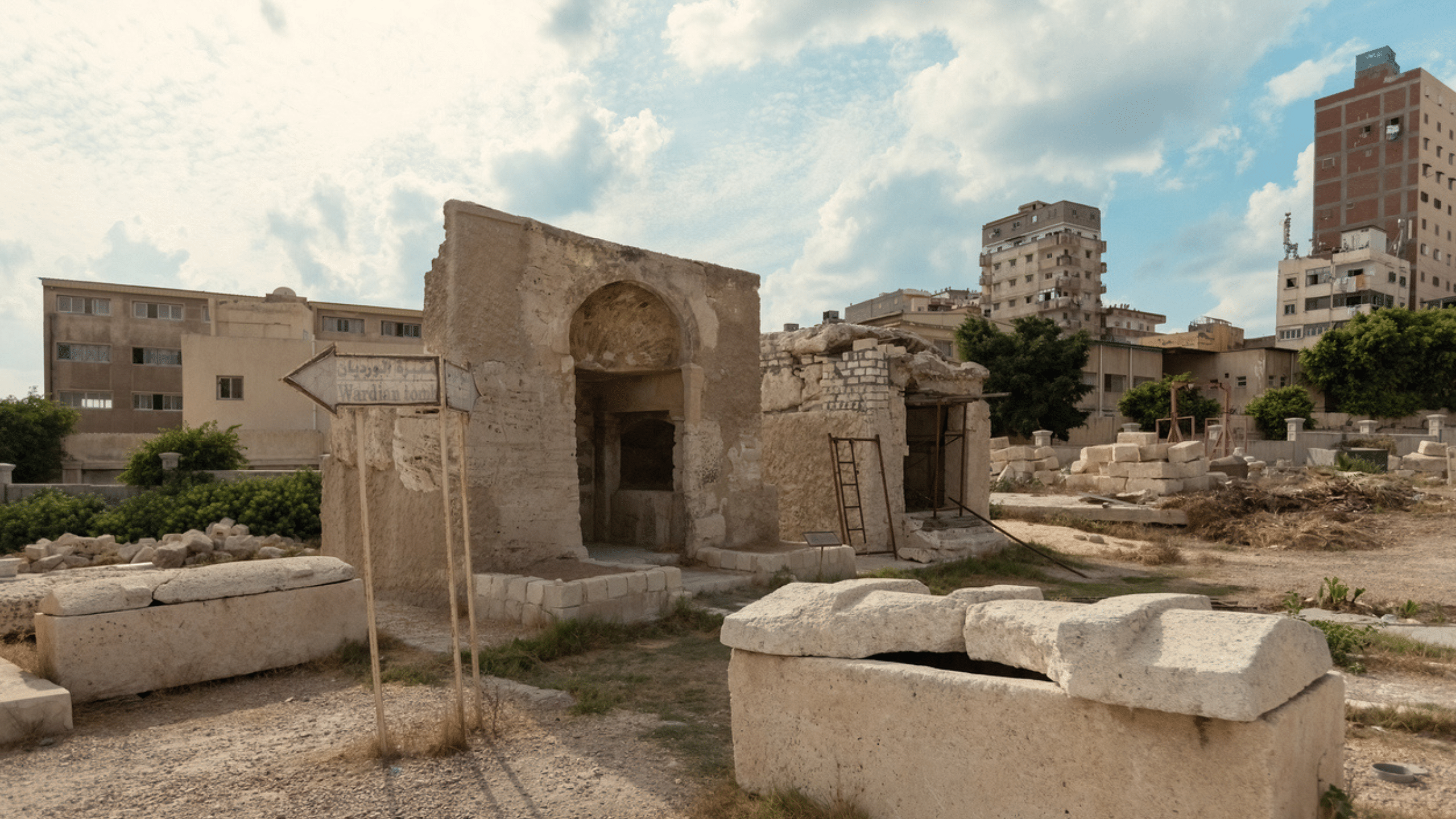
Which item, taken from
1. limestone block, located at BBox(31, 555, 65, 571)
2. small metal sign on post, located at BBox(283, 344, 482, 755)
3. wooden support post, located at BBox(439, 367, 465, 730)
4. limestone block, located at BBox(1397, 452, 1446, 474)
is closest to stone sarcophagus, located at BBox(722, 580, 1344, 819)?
wooden support post, located at BBox(439, 367, 465, 730)

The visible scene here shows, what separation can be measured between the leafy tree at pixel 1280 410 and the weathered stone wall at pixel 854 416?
29374 mm

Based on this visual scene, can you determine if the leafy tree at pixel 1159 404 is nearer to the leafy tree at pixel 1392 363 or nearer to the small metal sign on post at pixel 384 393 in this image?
the leafy tree at pixel 1392 363

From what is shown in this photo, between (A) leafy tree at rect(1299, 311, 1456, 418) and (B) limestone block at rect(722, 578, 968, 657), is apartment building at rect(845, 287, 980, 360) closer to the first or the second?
(A) leafy tree at rect(1299, 311, 1456, 418)

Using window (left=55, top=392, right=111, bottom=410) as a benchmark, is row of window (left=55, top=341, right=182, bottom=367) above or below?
above

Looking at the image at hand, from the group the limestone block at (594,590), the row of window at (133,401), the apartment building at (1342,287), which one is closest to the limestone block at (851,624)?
the limestone block at (594,590)

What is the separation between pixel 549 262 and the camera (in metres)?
7.94

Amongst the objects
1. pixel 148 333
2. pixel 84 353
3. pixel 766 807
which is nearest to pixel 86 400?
pixel 84 353

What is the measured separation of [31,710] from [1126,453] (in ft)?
55.3

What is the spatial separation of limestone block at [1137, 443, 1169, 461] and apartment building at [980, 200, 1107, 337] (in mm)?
37570

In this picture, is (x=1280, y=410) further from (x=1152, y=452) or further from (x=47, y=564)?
(x=47, y=564)

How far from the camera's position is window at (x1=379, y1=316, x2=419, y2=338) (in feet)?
116

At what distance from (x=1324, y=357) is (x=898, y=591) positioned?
43012mm

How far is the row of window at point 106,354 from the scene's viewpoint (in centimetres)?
3219

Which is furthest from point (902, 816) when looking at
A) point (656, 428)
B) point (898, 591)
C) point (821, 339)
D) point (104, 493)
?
point (104, 493)
